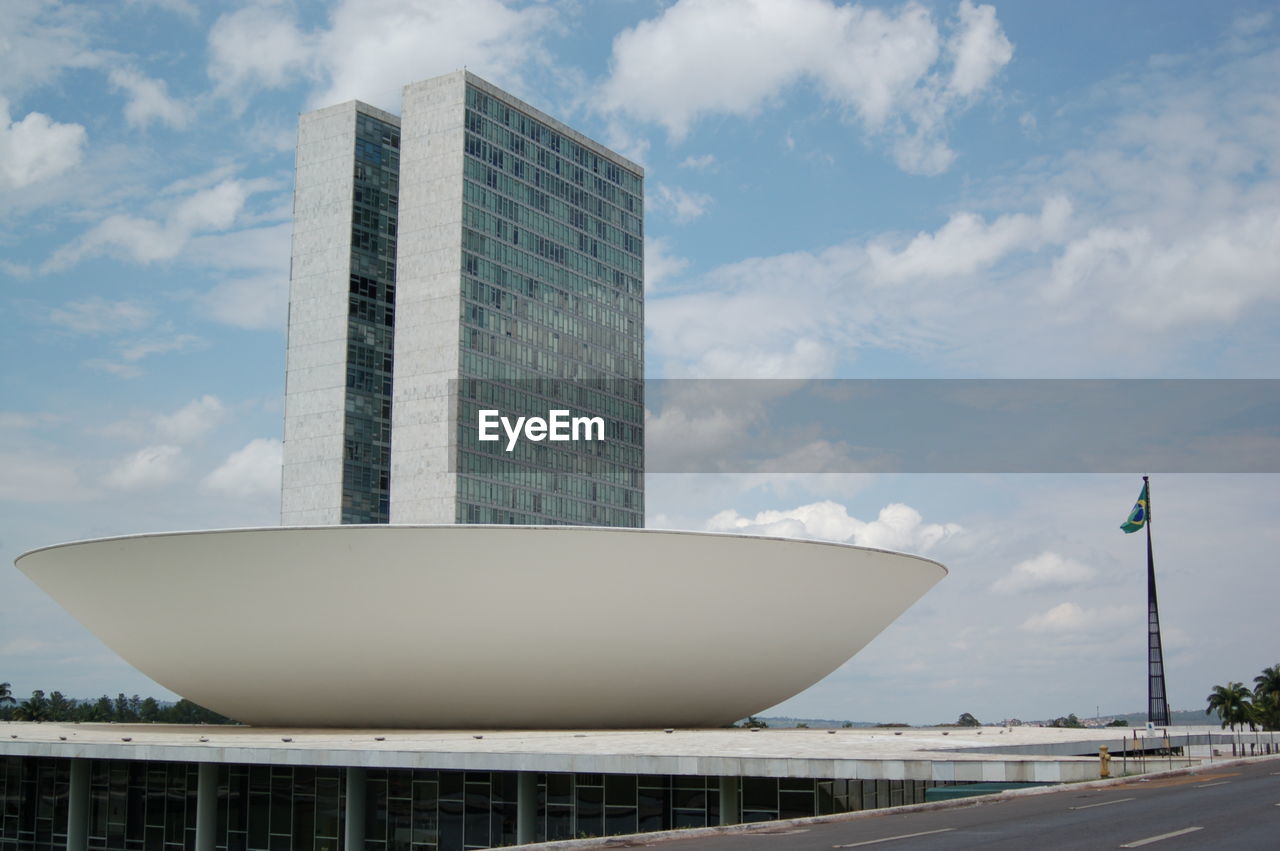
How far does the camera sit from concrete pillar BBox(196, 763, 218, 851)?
93.7ft

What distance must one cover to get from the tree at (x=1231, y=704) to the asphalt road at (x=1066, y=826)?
240 feet

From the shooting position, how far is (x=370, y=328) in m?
87.8

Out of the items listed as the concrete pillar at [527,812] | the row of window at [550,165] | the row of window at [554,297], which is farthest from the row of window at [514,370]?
the concrete pillar at [527,812]

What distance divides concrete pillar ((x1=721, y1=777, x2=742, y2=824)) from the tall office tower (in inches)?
2389

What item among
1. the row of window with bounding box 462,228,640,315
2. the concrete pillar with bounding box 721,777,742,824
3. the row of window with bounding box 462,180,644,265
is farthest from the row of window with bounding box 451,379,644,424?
the concrete pillar with bounding box 721,777,742,824

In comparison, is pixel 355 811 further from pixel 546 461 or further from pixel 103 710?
pixel 103 710

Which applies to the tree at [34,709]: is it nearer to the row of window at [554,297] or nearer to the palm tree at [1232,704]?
the row of window at [554,297]

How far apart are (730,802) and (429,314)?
66825 mm

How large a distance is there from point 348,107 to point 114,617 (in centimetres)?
6328

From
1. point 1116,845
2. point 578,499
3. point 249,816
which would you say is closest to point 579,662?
point 249,816

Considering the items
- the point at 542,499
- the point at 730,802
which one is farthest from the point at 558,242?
the point at 730,802

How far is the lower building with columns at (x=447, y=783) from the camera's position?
20.3 m

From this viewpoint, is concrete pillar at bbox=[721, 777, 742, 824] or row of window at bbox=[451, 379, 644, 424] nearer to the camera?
concrete pillar at bbox=[721, 777, 742, 824]

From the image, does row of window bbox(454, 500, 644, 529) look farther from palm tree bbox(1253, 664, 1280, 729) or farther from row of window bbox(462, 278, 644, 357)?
palm tree bbox(1253, 664, 1280, 729)
